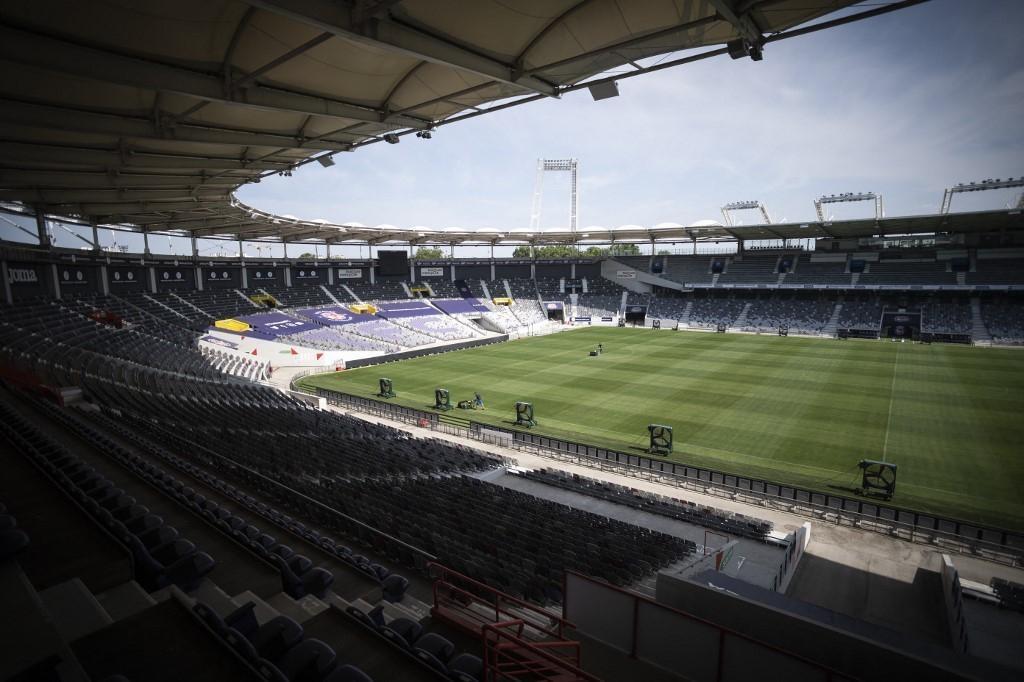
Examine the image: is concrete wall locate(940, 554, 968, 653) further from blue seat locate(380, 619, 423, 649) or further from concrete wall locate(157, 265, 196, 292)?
concrete wall locate(157, 265, 196, 292)

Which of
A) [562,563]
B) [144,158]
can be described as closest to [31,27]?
[144,158]

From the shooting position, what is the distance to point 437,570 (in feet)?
22.6

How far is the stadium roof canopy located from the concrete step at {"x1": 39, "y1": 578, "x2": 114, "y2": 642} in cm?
594

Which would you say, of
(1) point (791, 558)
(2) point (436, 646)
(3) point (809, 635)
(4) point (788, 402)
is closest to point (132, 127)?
(2) point (436, 646)

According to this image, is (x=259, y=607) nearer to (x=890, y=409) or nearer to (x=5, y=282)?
(x=890, y=409)

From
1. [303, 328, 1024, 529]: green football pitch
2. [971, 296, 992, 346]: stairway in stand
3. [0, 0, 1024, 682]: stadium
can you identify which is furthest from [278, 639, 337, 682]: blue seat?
[971, 296, 992, 346]: stairway in stand

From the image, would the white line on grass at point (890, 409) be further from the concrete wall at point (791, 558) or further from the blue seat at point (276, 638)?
the blue seat at point (276, 638)

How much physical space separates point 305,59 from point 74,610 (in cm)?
855

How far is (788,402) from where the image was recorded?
2675 cm

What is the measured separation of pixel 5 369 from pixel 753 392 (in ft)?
116

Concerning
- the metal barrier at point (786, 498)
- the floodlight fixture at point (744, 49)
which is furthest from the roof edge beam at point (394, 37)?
the metal barrier at point (786, 498)

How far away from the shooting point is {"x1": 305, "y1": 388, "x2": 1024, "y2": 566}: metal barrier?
41.3ft

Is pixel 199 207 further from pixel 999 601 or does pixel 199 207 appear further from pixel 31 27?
pixel 999 601

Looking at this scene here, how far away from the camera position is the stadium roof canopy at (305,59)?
6762mm
